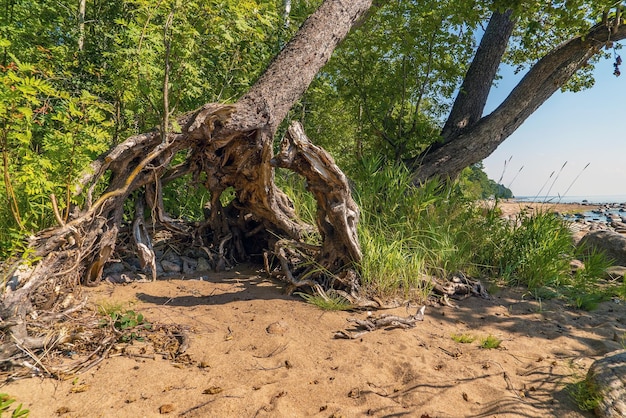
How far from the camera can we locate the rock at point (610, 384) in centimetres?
216

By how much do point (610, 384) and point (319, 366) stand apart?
5.91ft

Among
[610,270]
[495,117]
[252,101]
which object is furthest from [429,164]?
[252,101]

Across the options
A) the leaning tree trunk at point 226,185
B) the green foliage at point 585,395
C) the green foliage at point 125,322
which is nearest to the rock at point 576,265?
the green foliage at point 585,395

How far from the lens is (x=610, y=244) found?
6.82m

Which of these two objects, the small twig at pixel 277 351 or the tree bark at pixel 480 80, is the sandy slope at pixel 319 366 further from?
the tree bark at pixel 480 80

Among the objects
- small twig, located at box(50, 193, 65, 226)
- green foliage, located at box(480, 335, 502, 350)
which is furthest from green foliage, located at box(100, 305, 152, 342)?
green foliage, located at box(480, 335, 502, 350)

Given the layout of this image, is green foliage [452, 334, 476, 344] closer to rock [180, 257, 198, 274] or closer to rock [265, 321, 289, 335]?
rock [265, 321, 289, 335]

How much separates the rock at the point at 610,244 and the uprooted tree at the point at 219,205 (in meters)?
3.61

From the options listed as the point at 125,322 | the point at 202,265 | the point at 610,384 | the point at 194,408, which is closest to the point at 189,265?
the point at 202,265

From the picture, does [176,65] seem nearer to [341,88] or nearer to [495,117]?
[341,88]

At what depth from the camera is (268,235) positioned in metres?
4.97

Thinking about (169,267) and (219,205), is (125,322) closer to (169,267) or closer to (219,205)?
(169,267)

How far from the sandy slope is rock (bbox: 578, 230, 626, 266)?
3.47 meters

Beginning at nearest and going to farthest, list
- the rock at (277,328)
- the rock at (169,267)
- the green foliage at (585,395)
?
the green foliage at (585,395)
the rock at (277,328)
the rock at (169,267)
